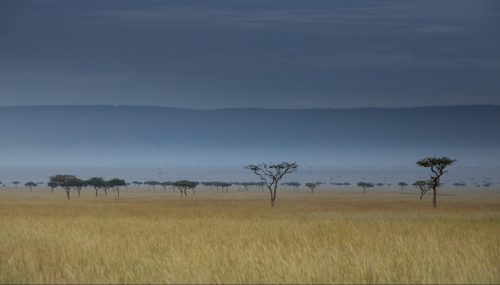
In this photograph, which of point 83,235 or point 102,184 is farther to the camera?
point 102,184

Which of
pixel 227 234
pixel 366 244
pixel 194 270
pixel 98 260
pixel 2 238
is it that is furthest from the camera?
pixel 227 234

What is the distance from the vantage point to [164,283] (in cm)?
1343

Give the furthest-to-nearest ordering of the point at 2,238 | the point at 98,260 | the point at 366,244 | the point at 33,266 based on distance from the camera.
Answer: the point at 2,238 → the point at 366,244 → the point at 98,260 → the point at 33,266

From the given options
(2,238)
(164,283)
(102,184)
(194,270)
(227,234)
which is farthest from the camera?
(102,184)

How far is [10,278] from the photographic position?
14.2 meters

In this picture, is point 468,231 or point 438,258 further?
point 468,231

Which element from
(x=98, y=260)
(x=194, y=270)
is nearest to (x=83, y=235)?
(x=98, y=260)

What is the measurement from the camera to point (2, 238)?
2506 cm

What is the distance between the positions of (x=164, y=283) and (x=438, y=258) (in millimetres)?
6506

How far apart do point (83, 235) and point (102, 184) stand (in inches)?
5994

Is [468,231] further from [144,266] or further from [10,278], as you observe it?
[10,278]

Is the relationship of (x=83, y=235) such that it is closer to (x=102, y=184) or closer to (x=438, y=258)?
(x=438, y=258)

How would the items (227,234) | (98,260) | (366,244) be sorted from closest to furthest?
(98,260), (366,244), (227,234)

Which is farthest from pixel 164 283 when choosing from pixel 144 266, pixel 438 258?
pixel 438 258
